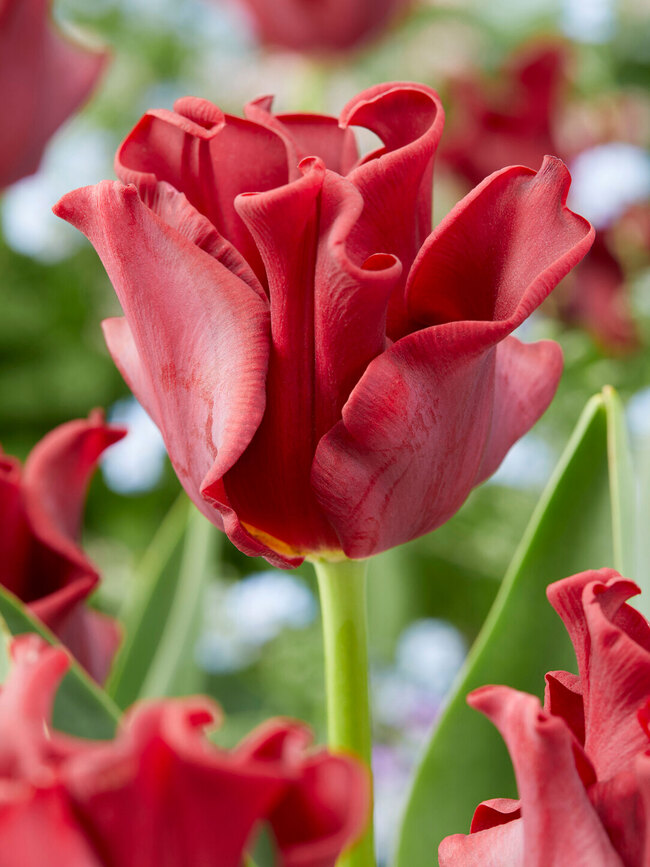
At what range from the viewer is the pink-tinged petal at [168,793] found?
0.13m

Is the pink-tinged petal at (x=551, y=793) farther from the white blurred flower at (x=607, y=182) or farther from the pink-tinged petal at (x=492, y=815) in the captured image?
the white blurred flower at (x=607, y=182)

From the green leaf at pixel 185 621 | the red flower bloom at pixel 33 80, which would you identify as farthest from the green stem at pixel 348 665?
the red flower bloom at pixel 33 80

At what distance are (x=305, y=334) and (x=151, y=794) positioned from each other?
10 centimetres

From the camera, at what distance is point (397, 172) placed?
21cm

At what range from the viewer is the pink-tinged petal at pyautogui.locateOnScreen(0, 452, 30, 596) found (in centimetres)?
28

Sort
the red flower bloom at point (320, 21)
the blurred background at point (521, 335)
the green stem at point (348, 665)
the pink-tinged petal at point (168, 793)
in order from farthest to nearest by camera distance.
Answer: the red flower bloom at point (320, 21) < the blurred background at point (521, 335) < the green stem at point (348, 665) < the pink-tinged petal at point (168, 793)

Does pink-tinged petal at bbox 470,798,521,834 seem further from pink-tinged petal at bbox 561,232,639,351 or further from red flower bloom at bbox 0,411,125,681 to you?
pink-tinged petal at bbox 561,232,639,351

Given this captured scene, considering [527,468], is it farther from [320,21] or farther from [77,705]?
[77,705]

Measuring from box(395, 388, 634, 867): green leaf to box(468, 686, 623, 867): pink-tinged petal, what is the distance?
0.36 ft

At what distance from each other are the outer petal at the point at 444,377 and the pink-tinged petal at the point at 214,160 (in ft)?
0.12

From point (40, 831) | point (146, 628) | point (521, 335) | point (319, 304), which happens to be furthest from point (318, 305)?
point (521, 335)

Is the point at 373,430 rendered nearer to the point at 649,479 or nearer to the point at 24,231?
the point at 649,479

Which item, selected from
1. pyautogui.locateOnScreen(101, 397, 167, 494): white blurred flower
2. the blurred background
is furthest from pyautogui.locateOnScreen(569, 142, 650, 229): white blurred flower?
pyautogui.locateOnScreen(101, 397, 167, 494): white blurred flower

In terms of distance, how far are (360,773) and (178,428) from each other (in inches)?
3.6
